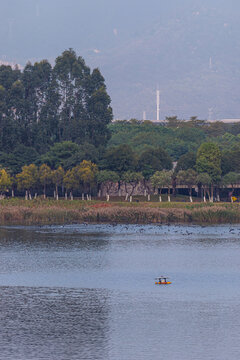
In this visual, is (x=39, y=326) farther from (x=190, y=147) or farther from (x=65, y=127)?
(x=190, y=147)

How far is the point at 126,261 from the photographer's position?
79.0m

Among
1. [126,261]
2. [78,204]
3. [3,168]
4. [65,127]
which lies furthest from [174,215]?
[65,127]

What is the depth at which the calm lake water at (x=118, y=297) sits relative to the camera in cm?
4334

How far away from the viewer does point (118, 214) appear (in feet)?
374

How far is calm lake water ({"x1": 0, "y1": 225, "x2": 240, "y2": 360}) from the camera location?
43344 millimetres

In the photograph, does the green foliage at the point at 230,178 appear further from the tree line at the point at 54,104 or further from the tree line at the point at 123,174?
the tree line at the point at 54,104

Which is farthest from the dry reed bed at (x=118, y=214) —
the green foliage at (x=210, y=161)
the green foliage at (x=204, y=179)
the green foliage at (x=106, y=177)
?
the green foliage at (x=210, y=161)

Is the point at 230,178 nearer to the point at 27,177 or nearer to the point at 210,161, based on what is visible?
the point at 210,161

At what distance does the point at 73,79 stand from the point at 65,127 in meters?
12.6

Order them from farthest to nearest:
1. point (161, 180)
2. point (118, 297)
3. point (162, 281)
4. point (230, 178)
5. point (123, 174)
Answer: point (230, 178)
point (123, 174)
point (161, 180)
point (162, 281)
point (118, 297)

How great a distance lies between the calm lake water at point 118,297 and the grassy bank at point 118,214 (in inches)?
512

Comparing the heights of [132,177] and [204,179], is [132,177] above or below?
above

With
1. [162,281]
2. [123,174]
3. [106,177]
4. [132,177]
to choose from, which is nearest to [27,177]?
[106,177]

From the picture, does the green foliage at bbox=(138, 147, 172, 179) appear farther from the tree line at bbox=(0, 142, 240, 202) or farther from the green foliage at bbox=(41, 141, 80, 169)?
the green foliage at bbox=(41, 141, 80, 169)
